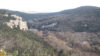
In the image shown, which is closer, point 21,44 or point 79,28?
point 21,44

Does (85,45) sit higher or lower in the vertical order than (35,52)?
lower

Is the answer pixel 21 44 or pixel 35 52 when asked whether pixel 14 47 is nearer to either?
pixel 21 44

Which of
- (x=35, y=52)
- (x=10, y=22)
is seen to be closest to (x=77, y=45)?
(x=10, y=22)

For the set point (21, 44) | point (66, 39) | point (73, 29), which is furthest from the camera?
point (73, 29)

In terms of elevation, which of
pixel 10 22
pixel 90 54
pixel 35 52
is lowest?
pixel 90 54

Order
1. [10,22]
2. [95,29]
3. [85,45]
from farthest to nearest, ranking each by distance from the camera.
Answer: [95,29] → [85,45] → [10,22]

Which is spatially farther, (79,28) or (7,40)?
(79,28)

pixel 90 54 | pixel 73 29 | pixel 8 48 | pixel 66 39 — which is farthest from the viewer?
pixel 73 29

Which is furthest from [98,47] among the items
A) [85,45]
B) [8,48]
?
[8,48]

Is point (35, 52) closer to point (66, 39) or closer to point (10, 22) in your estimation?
point (10, 22)
